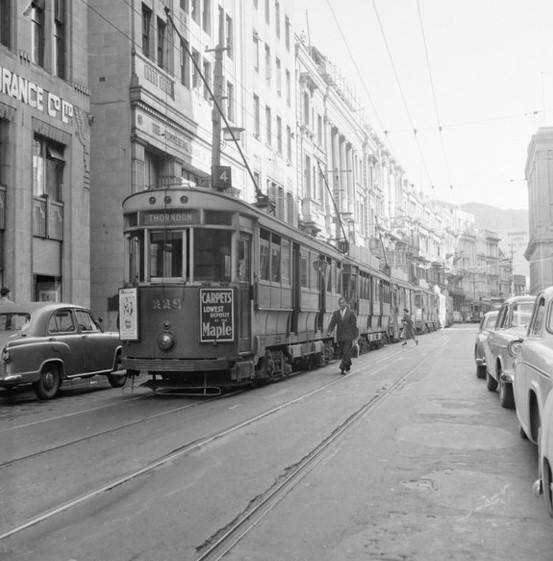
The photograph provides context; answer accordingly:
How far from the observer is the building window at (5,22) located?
18.6 m

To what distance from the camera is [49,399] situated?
1288cm

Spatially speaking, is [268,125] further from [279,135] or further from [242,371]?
[242,371]

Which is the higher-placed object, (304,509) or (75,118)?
(75,118)

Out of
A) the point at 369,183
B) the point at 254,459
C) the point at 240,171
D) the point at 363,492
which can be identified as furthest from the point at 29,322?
the point at 369,183

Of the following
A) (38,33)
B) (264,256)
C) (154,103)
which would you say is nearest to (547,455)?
(264,256)

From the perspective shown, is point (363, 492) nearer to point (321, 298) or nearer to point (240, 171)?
point (321, 298)

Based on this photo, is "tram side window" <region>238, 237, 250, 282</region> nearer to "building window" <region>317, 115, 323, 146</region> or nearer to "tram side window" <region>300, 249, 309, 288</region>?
"tram side window" <region>300, 249, 309, 288</region>

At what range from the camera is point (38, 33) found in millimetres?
20234

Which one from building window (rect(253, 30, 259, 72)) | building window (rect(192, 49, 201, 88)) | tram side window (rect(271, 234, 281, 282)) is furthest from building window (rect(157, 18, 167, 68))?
tram side window (rect(271, 234, 281, 282))

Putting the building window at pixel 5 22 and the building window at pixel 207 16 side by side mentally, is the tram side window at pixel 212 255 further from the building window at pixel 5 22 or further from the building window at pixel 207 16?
the building window at pixel 207 16

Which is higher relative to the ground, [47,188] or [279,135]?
[279,135]

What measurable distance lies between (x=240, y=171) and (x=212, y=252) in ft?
71.3

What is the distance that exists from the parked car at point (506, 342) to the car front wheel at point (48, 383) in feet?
24.0

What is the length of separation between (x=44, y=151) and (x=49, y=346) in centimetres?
913
